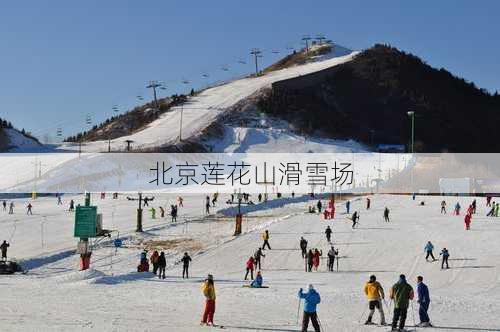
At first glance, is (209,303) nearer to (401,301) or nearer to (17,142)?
(401,301)

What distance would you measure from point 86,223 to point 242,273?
5234 mm

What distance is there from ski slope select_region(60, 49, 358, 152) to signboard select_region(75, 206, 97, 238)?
63.5m

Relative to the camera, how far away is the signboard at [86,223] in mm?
23969

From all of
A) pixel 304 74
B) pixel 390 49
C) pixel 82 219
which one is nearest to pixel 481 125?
pixel 390 49

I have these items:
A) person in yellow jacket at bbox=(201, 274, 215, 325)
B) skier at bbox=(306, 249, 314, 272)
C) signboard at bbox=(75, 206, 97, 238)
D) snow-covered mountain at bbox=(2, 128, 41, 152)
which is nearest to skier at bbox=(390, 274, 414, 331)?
person in yellow jacket at bbox=(201, 274, 215, 325)

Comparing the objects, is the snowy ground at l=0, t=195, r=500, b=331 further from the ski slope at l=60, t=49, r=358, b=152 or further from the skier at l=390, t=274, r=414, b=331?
the ski slope at l=60, t=49, r=358, b=152

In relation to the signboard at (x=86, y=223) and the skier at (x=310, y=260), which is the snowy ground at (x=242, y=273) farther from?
the signboard at (x=86, y=223)

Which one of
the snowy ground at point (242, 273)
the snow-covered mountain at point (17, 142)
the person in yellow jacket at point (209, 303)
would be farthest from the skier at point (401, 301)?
the snow-covered mountain at point (17, 142)

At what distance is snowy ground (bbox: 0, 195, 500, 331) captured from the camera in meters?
14.9

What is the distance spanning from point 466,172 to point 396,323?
77.8 meters

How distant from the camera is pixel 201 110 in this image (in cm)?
11219

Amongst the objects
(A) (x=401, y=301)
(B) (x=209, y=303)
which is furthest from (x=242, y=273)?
(A) (x=401, y=301)

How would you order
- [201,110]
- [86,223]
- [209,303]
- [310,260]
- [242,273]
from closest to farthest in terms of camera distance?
[209,303], [86,223], [242,273], [310,260], [201,110]

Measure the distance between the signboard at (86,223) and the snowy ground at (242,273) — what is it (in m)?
1.48
